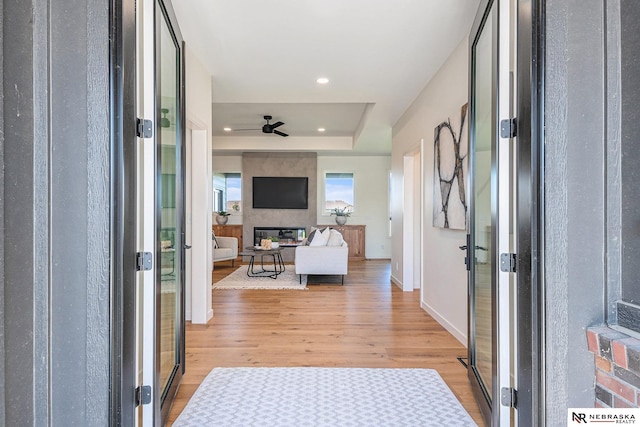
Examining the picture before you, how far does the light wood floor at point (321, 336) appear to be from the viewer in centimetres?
234

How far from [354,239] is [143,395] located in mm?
6583

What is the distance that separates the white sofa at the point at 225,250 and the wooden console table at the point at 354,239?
2244mm

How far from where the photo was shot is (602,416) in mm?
1022

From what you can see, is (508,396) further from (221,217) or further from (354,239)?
(221,217)

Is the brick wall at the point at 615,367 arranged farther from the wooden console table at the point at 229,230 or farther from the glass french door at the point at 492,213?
the wooden console table at the point at 229,230

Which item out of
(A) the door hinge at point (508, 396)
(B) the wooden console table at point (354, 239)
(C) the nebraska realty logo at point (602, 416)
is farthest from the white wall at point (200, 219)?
(B) the wooden console table at point (354, 239)

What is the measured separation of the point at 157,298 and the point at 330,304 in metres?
2.69

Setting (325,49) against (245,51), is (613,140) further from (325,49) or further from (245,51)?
(245,51)

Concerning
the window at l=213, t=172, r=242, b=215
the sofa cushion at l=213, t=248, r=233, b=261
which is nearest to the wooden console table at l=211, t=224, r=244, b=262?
the window at l=213, t=172, r=242, b=215

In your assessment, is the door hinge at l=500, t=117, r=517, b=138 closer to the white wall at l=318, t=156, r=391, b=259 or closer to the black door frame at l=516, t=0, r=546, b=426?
the black door frame at l=516, t=0, r=546, b=426

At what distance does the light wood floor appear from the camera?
234 cm

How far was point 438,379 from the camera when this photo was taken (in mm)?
2123

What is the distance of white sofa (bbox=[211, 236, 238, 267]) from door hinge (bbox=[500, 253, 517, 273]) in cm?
541

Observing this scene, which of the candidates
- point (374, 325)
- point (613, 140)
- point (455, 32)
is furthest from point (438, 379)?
point (455, 32)
